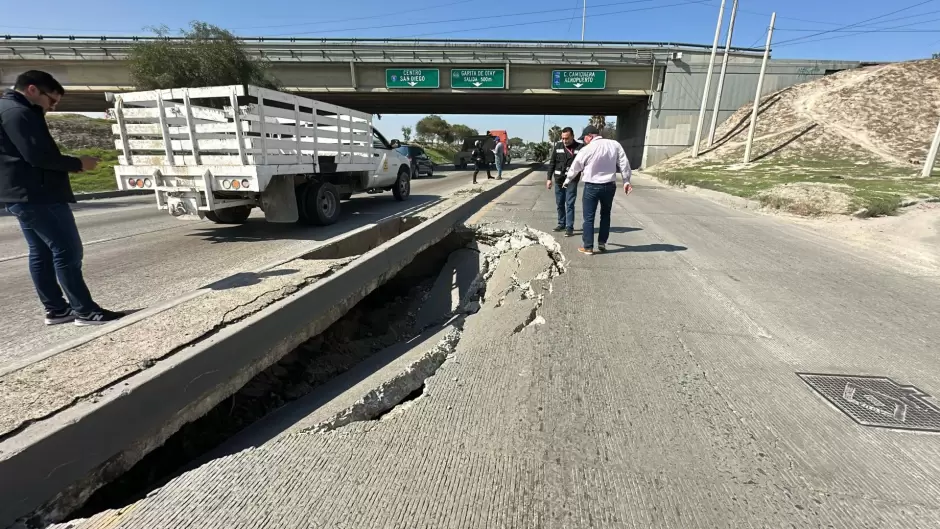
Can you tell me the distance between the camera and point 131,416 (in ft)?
6.85

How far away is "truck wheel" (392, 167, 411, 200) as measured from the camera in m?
12.4

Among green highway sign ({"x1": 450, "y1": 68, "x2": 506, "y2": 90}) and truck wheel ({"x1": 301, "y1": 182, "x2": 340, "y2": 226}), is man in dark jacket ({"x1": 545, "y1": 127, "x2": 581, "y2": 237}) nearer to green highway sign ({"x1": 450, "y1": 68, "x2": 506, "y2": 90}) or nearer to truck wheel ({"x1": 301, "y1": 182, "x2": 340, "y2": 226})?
truck wheel ({"x1": 301, "y1": 182, "x2": 340, "y2": 226})

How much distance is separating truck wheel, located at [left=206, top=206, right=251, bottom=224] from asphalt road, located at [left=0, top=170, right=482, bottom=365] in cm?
15

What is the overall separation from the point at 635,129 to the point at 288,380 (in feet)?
118

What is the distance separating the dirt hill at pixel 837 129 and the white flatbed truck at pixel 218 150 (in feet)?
47.9

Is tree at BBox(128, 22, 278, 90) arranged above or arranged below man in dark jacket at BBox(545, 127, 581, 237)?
above

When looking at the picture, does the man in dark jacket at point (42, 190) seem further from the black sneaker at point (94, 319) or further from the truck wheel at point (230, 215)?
the truck wheel at point (230, 215)

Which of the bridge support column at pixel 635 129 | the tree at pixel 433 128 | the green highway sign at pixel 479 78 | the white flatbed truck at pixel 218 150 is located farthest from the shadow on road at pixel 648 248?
the tree at pixel 433 128

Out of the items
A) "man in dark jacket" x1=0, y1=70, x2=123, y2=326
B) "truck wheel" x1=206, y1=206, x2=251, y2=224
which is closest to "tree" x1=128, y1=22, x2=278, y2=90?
"truck wheel" x1=206, y1=206, x2=251, y2=224

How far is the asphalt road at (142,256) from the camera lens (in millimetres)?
3682

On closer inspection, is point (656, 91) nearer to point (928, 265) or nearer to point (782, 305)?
point (928, 265)

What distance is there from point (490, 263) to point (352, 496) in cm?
466

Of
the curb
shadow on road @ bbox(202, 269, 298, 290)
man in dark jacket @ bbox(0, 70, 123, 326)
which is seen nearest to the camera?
the curb

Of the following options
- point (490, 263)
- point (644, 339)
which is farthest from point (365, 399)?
point (490, 263)
